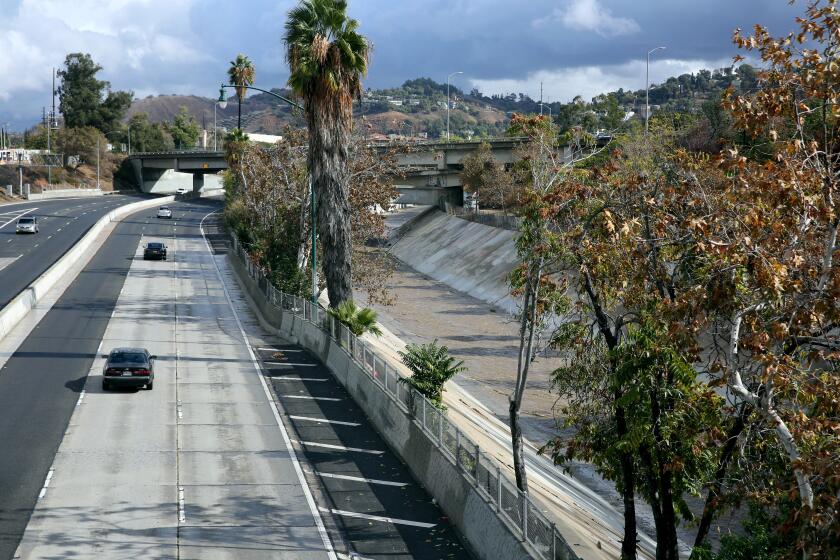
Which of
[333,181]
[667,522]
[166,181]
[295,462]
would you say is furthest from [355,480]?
[166,181]

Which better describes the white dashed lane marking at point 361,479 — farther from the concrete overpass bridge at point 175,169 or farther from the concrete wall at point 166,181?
the concrete wall at point 166,181

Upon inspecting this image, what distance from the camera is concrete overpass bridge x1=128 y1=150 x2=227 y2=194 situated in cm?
15200

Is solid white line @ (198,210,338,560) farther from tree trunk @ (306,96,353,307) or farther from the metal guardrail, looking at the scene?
tree trunk @ (306,96,353,307)

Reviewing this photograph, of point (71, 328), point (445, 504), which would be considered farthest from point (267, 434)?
point (71, 328)

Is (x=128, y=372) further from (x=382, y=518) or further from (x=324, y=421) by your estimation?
(x=382, y=518)

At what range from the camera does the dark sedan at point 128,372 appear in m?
34.1

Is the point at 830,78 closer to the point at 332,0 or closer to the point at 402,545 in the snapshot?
the point at 402,545

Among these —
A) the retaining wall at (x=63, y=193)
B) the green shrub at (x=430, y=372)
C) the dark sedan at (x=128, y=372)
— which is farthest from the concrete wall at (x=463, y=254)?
the retaining wall at (x=63, y=193)

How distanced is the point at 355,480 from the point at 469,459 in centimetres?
411

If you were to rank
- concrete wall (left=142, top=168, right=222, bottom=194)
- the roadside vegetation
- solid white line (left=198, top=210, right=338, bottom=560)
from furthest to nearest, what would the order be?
concrete wall (left=142, top=168, right=222, bottom=194) < solid white line (left=198, top=210, right=338, bottom=560) < the roadside vegetation

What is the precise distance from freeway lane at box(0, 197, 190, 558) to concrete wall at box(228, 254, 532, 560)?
8.73 meters

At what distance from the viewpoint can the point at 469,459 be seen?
21672 millimetres

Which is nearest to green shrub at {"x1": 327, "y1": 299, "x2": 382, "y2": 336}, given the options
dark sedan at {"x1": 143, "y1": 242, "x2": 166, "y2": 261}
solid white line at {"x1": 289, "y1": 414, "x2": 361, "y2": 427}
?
solid white line at {"x1": 289, "y1": 414, "x2": 361, "y2": 427}

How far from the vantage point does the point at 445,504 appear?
22422mm
